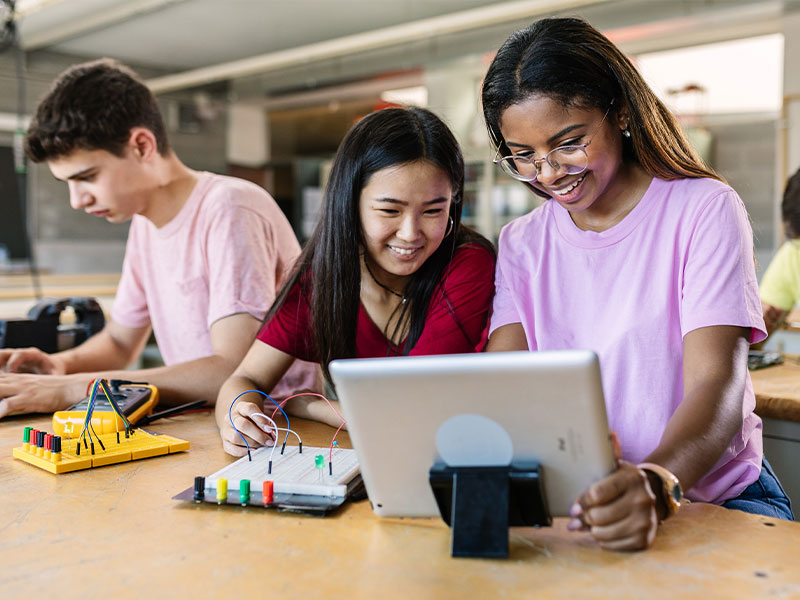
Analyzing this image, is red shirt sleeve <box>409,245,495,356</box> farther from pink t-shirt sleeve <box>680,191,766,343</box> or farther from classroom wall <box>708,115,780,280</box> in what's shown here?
classroom wall <box>708,115,780,280</box>

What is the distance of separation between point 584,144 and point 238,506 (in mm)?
738

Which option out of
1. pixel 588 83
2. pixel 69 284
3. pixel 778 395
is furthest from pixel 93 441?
pixel 69 284

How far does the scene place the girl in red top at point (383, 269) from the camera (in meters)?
1.49

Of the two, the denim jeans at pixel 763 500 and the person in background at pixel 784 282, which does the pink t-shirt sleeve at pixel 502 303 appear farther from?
the person in background at pixel 784 282

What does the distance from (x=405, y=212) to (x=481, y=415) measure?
70 centimetres

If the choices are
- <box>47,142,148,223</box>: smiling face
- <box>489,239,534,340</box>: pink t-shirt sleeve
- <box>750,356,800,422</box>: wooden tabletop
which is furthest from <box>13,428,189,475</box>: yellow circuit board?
<box>750,356,800,422</box>: wooden tabletop

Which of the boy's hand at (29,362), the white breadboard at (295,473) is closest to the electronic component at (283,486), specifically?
the white breadboard at (295,473)

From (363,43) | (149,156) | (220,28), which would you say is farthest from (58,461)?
(220,28)

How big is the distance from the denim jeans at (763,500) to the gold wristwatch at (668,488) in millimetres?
351

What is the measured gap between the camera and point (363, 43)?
5.99 meters

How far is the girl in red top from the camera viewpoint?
1.49 meters

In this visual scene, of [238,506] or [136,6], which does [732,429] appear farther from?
[136,6]

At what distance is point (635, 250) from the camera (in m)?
1.27

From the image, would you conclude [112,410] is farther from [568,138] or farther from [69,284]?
[69,284]
